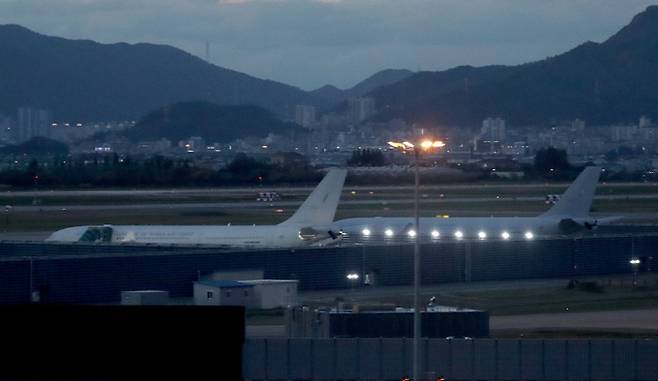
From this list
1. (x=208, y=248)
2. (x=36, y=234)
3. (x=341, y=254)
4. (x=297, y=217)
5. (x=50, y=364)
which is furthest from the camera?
(x=36, y=234)

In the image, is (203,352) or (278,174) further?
(278,174)

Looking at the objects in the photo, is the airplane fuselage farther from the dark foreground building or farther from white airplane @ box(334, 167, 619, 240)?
the dark foreground building

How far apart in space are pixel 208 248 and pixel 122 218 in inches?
1368

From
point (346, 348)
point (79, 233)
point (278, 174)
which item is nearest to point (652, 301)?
point (346, 348)

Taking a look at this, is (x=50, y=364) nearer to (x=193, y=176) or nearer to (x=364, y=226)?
(x=364, y=226)

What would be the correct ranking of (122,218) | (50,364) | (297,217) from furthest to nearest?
(122,218) < (297,217) < (50,364)

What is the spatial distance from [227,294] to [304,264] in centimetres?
851

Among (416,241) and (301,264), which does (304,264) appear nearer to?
(301,264)

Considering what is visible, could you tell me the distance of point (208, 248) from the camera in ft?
193

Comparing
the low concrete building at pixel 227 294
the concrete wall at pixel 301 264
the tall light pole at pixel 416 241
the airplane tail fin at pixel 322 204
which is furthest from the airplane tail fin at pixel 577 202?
the tall light pole at pixel 416 241

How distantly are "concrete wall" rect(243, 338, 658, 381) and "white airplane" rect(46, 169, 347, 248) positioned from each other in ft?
101

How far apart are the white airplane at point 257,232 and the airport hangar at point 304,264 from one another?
4.70m

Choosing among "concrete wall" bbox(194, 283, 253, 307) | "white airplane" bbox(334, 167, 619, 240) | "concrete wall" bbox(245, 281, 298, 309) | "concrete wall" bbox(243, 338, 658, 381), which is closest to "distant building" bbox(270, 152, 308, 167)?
"white airplane" bbox(334, 167, 619, 240)

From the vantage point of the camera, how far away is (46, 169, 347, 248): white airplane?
2440 inches
